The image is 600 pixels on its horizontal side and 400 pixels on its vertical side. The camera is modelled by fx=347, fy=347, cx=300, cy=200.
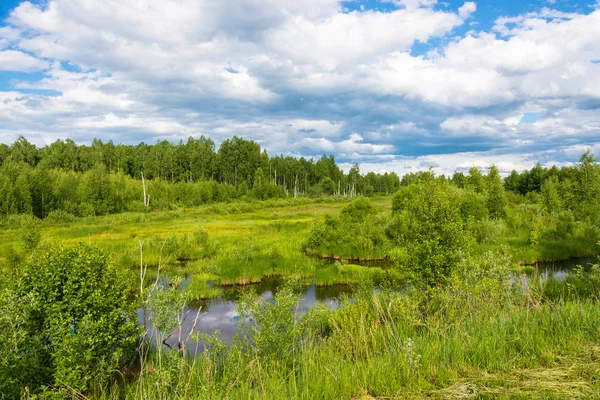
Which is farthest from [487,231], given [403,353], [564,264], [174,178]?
[174,178]

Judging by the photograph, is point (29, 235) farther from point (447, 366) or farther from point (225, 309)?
point (447, 366)

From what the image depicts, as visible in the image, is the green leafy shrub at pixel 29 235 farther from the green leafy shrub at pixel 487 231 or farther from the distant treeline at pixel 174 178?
the distant treeline at pixel 174 178

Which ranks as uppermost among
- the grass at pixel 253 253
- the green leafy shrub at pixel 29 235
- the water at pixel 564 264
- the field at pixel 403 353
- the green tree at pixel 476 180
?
the green tree at pixel 476 180

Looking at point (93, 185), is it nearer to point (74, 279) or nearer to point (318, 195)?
point (318, 195)

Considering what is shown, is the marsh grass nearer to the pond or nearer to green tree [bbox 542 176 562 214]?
the pond

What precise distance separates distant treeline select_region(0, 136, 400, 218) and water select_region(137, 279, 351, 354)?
60.0 meters

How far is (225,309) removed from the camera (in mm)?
18922

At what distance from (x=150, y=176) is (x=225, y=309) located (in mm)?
109527

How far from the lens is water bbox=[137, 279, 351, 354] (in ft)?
48.4

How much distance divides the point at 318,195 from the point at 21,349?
4433 inches

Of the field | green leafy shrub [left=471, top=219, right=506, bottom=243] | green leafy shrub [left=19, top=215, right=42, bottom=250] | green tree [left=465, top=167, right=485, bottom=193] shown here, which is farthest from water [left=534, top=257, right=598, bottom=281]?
green leafy shrub [left=19, top=215, right=42, bottom=250]

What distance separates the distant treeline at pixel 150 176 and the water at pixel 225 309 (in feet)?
197

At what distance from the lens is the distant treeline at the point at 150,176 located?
7000 centimetres

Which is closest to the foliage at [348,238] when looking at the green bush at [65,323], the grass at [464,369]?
the grass at [464,369]
